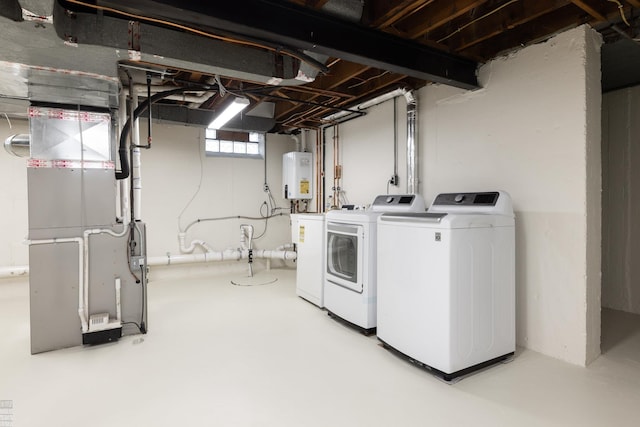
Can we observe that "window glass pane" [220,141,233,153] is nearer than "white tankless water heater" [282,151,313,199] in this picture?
No

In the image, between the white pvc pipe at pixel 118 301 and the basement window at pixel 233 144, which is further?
the basement window at pixel 233 144

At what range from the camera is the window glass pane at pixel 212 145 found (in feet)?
19.4

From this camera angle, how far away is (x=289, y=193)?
607 centimetres

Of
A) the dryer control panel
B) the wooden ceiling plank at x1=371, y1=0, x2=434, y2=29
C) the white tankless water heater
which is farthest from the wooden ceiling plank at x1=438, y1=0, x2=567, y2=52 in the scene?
the white tankless water heater

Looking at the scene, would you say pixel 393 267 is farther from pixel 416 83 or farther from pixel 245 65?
pixel 416 83

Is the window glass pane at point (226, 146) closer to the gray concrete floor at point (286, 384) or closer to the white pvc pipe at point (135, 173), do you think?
the white pvc pipe at point (135, 173)

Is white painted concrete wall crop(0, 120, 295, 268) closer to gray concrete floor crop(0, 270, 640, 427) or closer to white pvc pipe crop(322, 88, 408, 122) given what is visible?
white pvc pipe crop(322, 88, 408, 122)

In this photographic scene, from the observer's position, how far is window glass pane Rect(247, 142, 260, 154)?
637cm

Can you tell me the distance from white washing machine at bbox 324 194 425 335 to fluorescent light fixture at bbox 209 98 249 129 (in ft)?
5.63

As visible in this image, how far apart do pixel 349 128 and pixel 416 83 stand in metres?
1.46

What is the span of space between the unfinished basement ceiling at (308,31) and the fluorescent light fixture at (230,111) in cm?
86

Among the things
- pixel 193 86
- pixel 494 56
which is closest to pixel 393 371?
pixel 494 56

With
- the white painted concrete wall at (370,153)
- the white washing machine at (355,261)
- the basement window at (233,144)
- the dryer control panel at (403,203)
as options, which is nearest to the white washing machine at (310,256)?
the white washing machine at (355,261)

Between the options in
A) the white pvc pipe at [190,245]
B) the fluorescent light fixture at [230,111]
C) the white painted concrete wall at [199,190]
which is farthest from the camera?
the white pvc pipe at [190,245]
